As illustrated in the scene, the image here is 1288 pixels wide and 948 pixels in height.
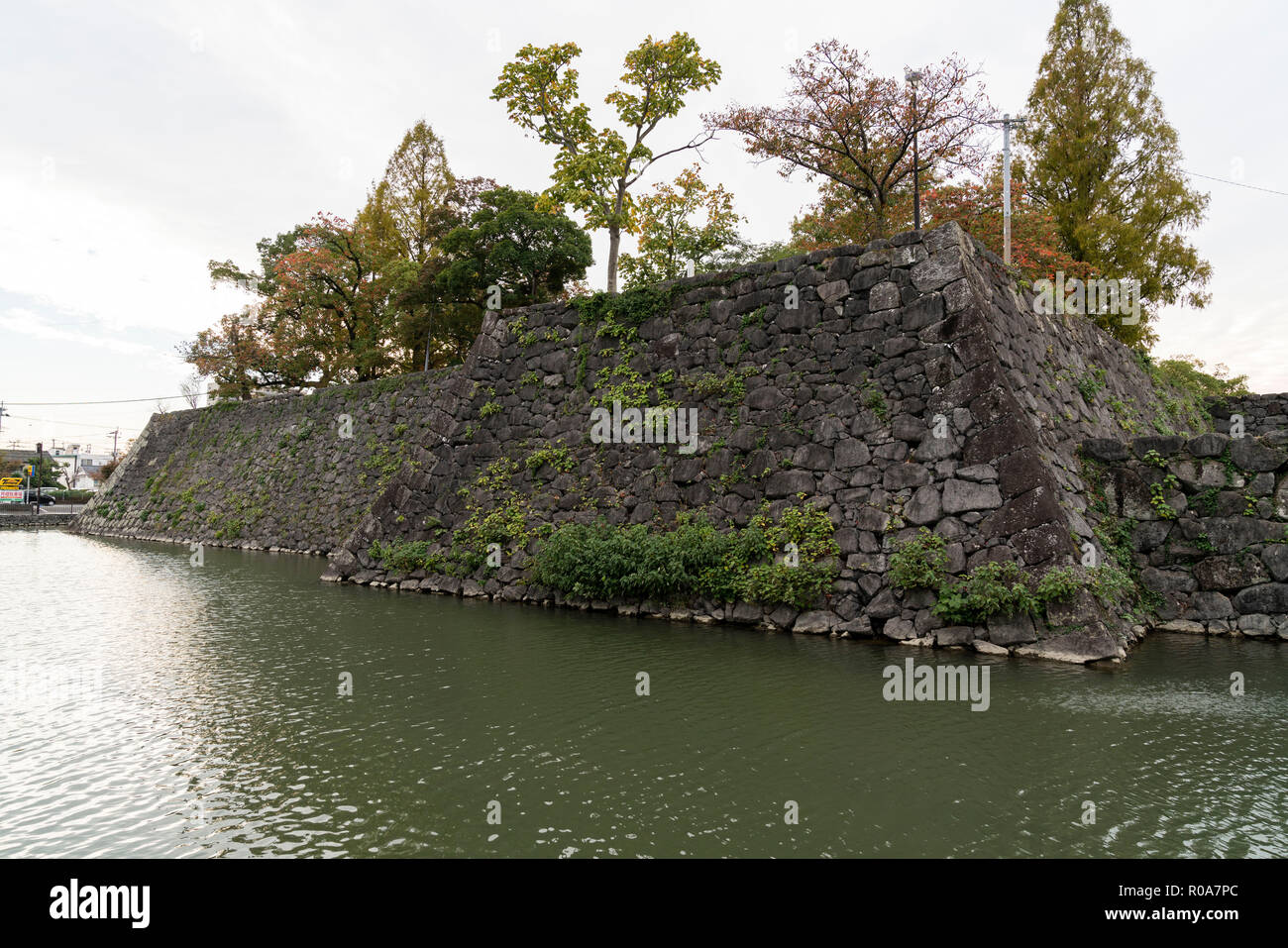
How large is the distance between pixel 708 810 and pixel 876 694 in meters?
3.01

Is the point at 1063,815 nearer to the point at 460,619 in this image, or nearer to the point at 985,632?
the point at 985,632

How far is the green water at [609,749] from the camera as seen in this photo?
3.88m

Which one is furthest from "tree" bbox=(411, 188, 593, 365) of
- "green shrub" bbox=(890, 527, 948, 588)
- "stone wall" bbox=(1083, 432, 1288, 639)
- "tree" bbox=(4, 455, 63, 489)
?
"tree" bbox=(4, 455, 63, 489)

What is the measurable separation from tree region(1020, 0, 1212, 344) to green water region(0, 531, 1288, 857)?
18.2 meters

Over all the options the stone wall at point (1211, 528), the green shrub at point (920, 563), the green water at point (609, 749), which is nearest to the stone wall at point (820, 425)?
the green shrub at point (920, 563)

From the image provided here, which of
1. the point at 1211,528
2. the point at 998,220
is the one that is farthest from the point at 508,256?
the point at 1211,528

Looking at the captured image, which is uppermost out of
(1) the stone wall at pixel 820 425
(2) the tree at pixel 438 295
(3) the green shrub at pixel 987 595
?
(2) the tree at pixel 438 295

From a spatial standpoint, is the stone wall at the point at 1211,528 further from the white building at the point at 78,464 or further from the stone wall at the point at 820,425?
the white building at the point at 78,464

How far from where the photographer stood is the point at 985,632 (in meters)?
8.29

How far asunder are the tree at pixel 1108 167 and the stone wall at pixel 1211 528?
15.7 m

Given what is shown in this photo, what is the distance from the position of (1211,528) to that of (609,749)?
28.0 feet

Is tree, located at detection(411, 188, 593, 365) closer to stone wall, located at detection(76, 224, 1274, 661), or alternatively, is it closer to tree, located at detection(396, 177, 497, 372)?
tree, located at detection(396, 177, 497, 372)

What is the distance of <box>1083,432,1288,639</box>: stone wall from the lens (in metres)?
8.91
